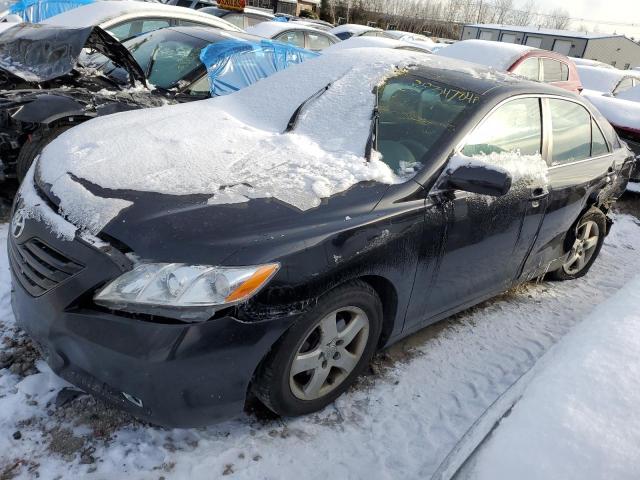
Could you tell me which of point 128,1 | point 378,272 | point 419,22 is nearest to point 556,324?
point 378,272

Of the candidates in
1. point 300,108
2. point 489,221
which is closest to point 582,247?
point 489,221

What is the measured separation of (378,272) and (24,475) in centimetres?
168

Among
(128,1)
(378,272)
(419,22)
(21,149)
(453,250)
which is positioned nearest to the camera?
(378,272)

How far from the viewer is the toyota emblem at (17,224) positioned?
2217 mm

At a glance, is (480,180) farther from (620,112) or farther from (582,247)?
(620,112)

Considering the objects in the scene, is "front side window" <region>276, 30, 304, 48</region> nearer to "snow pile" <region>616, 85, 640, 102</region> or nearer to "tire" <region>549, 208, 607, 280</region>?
"snow pile" <region>616, 85, 640, 102</region>

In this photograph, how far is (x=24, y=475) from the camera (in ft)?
6.51

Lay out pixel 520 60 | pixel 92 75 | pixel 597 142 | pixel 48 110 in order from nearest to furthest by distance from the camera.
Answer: pixel 597 142, pixel 48 110, pixel 92 75, pixel 520 60

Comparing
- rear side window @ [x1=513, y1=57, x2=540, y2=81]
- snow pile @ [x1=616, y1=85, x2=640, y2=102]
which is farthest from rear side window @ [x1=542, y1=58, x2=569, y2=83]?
snow pile @ [x1=616, y1=85, x2=640, y2=102]

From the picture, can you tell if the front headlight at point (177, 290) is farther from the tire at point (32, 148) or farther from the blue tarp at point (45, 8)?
the blue tarp at point (45, 8)

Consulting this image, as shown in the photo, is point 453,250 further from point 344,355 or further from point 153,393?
point 153,393

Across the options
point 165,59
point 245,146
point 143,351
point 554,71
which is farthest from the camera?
point 554,71

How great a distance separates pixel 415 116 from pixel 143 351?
1945mm

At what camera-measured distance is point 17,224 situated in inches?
89.0
